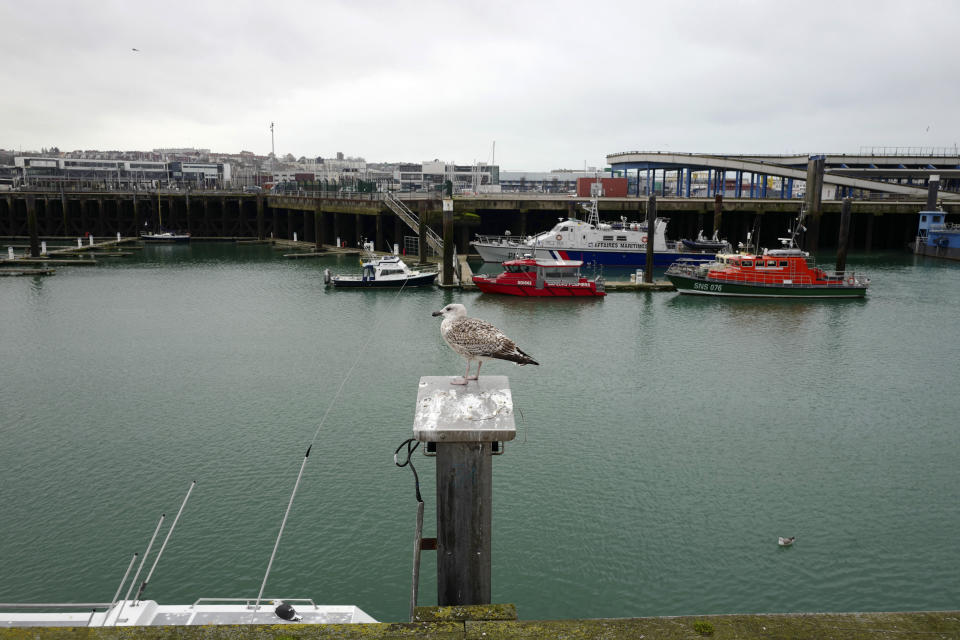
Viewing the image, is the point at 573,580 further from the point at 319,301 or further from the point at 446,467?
the point at 319,301

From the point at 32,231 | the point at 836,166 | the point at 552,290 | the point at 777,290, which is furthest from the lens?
the point at 836,166

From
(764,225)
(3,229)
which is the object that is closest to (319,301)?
(764,225)

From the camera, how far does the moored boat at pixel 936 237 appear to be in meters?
50.4

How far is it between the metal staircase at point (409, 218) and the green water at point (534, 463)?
1723 cm

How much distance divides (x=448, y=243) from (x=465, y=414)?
3143 centimetres

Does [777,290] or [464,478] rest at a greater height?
[464,478]

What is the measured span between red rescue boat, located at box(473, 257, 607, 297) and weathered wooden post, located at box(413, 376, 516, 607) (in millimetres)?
29000

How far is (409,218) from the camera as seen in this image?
1886 inches

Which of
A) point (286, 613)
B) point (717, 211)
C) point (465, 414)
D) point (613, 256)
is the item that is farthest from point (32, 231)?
point (465, 414)

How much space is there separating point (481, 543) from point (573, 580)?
20.8 feet

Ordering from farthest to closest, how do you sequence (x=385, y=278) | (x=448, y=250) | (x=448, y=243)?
(x=448, y=250)
(x=448, y=243)
(x=385, y=278)

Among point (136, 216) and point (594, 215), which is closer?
point (594, 215)

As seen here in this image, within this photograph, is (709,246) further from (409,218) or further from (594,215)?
(409,218)

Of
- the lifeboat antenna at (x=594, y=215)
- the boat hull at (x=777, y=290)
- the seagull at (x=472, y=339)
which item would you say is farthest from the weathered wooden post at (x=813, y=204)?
the seagull at (x=472, y=339)
